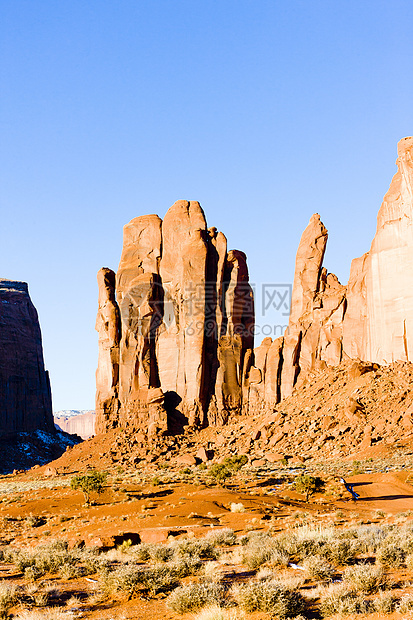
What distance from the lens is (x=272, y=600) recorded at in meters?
10.8

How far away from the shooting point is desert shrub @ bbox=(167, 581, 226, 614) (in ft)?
37.0

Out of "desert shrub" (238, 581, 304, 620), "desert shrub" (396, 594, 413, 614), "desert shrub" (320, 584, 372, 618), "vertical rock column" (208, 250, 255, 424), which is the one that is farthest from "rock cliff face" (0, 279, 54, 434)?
"desert shrub" (396, 594, 413, 614)

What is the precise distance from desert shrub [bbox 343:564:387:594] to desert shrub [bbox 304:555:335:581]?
76cm

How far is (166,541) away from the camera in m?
20.6

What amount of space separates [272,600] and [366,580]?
185cm

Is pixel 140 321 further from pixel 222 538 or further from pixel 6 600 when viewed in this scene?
pixel 6 600

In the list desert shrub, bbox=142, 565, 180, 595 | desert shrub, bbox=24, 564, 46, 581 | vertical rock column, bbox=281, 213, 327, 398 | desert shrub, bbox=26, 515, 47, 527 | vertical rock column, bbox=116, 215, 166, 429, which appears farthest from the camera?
vertical rock column, bbox=116, 215, 166, 429

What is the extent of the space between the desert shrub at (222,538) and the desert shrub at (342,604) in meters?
7.95

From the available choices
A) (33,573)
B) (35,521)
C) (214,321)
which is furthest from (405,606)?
(214,321)

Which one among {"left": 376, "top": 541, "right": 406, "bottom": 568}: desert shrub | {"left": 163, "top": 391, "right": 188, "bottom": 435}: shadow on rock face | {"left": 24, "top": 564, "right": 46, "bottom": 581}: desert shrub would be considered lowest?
{"left": 24, "top": 564, "right": 46, "bottom": 581}: desert shrub

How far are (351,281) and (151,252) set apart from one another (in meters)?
21.5

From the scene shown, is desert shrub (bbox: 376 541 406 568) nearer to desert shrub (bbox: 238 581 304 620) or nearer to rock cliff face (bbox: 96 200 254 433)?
desert shrub (bbox: 238 581 304 620)

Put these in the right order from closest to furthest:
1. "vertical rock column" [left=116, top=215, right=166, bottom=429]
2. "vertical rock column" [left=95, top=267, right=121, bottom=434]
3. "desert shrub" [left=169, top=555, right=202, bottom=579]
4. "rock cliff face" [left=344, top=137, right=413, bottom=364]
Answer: "desert shrub" [left=169, top=555, right=202, bottom=579] < "rock cliff face" [left=344, top=137, right=413, bottom=364] < "vertical rock column" [left=116, top=215, right=166, bottom=429] < "vertical rock column" [left=95, top=267, right=121, bottom=434]

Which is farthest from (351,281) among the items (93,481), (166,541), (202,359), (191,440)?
(166,541)
